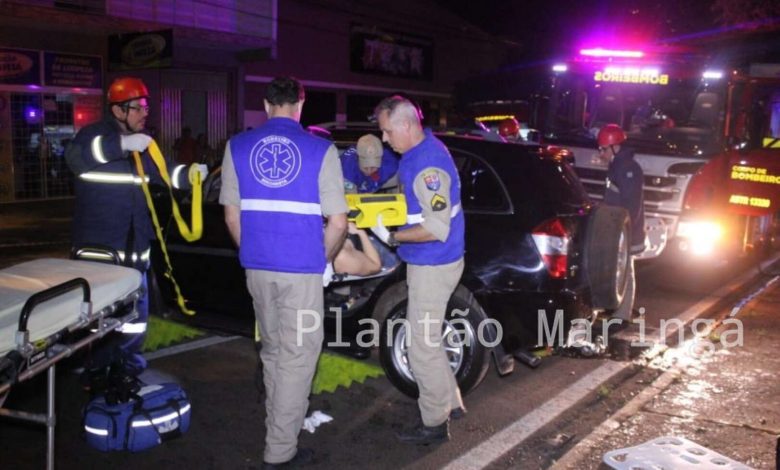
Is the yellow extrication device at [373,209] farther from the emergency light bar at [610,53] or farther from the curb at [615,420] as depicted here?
the emergency light bar at [610,53]

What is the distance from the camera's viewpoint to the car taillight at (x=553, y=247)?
513 cm

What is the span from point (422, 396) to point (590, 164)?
6.87 metres

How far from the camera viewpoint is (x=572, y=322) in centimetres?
518

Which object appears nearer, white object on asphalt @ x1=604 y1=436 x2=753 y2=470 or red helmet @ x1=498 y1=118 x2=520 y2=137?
white object on asphalt @ x1=604 y1=436 x2=753 y2=470

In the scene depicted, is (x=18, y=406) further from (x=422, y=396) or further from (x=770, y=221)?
(x=770, y=221)

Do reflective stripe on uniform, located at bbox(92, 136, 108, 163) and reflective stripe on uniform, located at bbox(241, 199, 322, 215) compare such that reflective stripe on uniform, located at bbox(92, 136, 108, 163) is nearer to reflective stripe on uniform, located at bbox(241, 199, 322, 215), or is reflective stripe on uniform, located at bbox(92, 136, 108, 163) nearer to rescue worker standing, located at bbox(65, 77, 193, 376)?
rescue worker standing, located at bbox(65, 77, 193, 376)

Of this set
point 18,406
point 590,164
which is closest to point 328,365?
point 18,406

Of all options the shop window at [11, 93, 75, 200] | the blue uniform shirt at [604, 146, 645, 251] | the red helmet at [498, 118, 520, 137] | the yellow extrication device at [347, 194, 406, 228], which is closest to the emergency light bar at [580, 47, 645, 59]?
the red helmet at [498, 118, 520, 137]

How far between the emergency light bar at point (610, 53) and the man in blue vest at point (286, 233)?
317 inches

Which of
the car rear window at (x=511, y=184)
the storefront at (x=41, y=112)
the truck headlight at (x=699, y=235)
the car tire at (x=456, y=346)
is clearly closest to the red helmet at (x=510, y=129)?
the truck headlight at (x=699, y=235)

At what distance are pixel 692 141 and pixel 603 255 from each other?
5537 mm

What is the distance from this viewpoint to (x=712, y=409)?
5.38 metres

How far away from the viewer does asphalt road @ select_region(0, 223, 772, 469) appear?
4438 millimetres

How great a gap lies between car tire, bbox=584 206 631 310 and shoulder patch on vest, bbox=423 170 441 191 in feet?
5.27
